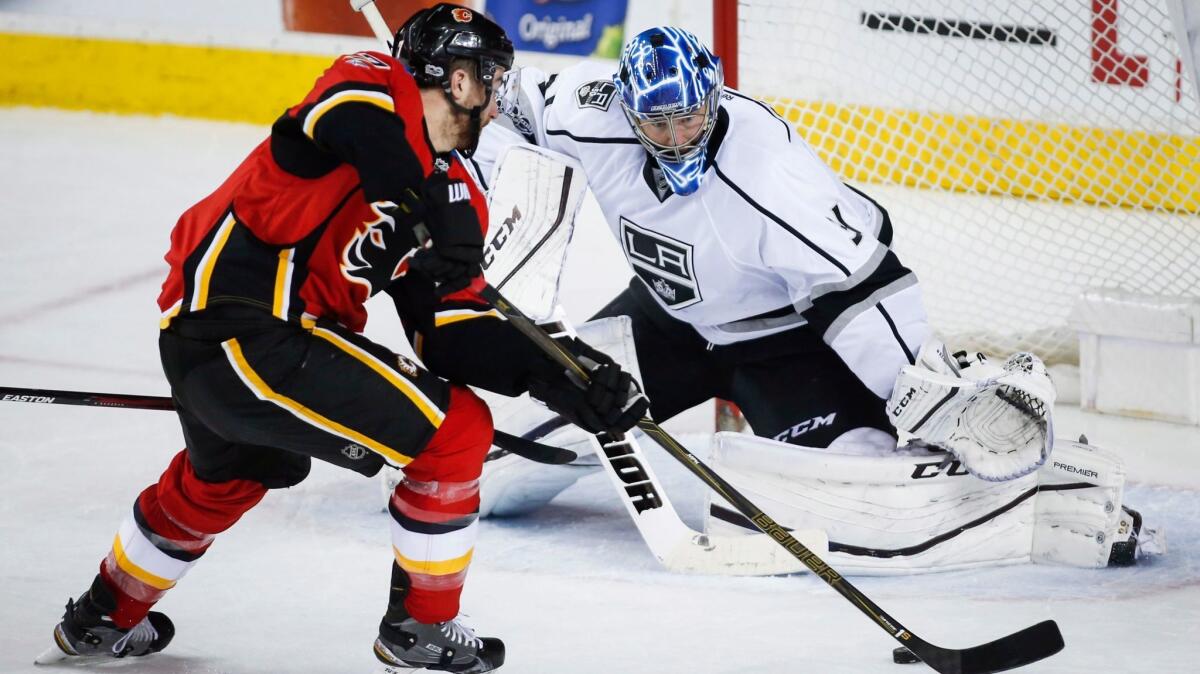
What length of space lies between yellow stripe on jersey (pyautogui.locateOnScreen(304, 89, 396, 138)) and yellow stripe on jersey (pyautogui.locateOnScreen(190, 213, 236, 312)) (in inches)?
8.8

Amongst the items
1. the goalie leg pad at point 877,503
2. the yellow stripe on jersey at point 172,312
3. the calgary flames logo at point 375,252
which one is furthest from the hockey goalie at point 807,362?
the yellow stripe on jersey at point 172,312

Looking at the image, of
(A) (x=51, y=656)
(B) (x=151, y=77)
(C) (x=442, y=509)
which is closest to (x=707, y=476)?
(C) (x=442, y=509)

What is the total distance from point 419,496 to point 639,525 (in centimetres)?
79

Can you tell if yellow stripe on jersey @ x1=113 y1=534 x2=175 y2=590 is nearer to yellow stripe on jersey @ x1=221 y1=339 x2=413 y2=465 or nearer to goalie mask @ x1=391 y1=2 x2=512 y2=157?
yellow stripe on jersey @ x1=221 y1=339 x2=413 y2=465

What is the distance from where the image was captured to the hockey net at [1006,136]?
4.19 m

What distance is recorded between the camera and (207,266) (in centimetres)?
219

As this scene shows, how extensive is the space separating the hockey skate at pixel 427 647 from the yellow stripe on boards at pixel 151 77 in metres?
3.97

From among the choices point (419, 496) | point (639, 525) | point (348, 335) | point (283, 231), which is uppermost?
point (283, 231)

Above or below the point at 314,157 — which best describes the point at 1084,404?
below

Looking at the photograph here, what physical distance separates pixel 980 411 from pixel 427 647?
3.65 ft

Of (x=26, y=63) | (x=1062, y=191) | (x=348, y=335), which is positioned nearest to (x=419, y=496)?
(x=348, y=335)

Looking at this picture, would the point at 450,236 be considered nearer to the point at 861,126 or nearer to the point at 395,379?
the point at 395,379

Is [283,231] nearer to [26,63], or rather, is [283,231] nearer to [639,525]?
[639,525]

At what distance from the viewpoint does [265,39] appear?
6016 millimetres
